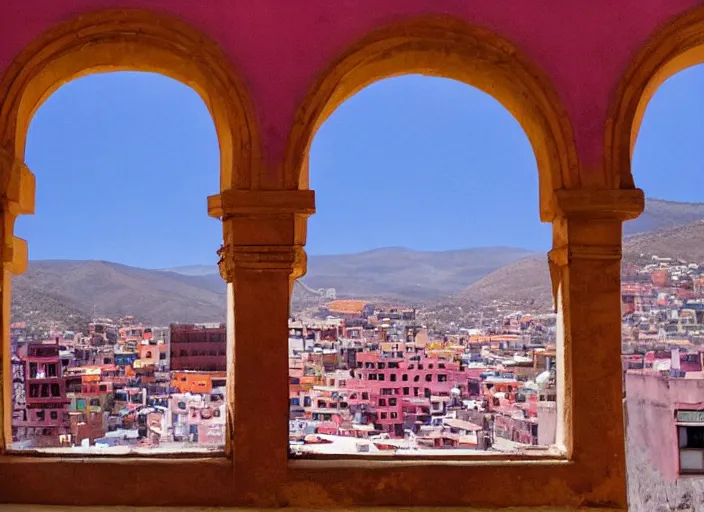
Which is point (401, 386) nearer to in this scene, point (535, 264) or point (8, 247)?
point (535, 264)

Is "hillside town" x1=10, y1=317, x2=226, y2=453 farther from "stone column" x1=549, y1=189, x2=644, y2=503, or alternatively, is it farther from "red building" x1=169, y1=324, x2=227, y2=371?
"stone column" x1=549, y1=189, x2=644, y2=503

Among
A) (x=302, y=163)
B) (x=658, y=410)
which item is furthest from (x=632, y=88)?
(x=658, y=410)

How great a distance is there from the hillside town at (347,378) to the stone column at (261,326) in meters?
0.19

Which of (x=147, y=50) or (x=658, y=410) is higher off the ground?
(x=147, y=50)

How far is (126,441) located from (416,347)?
8.15 feet

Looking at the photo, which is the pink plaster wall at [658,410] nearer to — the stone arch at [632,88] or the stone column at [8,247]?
the stone arch at [632,88]

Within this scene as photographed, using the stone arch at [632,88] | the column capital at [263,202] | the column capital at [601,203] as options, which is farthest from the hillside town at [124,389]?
the stone arch at [632,88]

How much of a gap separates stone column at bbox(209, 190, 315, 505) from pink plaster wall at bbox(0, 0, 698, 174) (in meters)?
0.35

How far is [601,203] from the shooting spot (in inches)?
161

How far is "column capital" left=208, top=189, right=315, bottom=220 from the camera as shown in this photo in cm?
411

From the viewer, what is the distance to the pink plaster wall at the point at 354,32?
4.20 m

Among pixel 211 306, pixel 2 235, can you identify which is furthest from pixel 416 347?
pixel 2 235

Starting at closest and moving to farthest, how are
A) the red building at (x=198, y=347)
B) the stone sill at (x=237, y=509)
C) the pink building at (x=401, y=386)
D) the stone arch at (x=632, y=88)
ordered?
the stone sill at (x=237, y=509), the stone arch at (x=632, y=88), the red building at (x=198, y=347), the pink building at (x=401, y=386)

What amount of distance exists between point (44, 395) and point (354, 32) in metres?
3.17
